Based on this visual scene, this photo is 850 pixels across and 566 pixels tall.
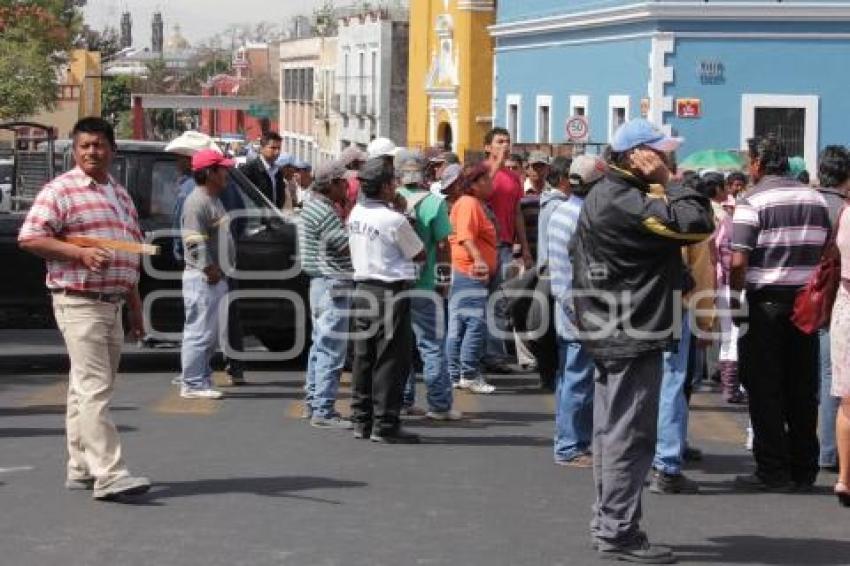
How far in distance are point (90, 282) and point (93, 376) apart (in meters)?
0.49

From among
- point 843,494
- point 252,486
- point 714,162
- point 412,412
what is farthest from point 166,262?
point 843,494

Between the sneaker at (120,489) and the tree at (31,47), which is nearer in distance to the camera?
the sneaker at (120,489)

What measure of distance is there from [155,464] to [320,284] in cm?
258

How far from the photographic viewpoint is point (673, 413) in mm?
10383

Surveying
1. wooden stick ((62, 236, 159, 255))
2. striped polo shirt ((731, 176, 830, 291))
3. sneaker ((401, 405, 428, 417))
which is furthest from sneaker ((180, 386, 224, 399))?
striped polo shirt ((731, 176, 830, 291))

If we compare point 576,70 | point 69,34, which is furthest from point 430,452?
point 69,34

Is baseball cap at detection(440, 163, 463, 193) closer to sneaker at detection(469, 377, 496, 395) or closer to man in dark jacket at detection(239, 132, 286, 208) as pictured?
sneaker at detection(469, 377, 496, 395)

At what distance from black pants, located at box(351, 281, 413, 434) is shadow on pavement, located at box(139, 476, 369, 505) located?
1.60 meters

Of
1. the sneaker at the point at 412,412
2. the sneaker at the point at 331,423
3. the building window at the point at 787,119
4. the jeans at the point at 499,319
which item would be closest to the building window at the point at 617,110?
the building window at the point at 787,119

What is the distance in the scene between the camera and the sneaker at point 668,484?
34.0 feet

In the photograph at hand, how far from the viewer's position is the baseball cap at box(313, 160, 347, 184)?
41.6 ft

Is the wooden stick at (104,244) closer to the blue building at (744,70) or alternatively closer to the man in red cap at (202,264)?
the man in red cap at (202,264)

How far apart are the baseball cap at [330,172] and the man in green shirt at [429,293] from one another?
469mm

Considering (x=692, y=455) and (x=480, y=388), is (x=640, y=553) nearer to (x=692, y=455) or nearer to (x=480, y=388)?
(x=692, y=455)
